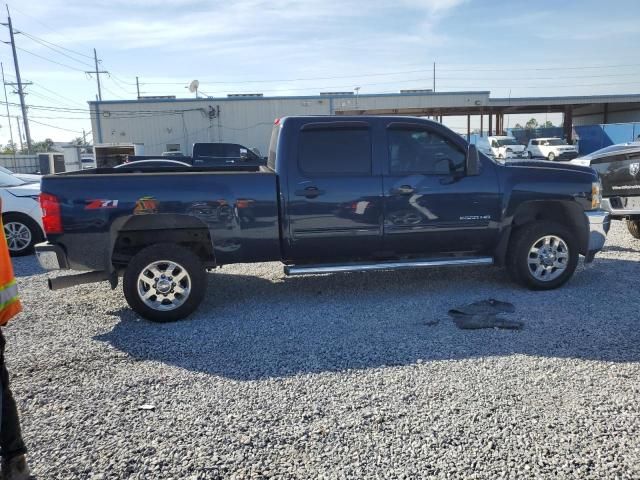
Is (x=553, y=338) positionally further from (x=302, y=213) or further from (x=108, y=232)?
(x=108, y=232)

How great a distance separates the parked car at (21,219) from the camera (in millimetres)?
8609

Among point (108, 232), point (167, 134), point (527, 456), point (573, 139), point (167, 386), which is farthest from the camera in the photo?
point (573, 139)

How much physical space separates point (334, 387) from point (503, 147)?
1492 inches

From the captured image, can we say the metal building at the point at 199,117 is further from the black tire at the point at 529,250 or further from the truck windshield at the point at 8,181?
the black tire at the point at 529,250

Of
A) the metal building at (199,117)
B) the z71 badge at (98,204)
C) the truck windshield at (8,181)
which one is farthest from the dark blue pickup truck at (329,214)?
the metal building at (199,117)

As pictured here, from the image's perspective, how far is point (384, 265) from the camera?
5.51 meters

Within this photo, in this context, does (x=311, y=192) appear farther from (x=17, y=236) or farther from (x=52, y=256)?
(x=17, y=236)

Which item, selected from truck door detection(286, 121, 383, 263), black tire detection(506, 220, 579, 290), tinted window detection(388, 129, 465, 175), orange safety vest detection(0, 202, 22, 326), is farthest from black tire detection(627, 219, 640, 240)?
orange safety vest detection(0, 202, 22, 326)

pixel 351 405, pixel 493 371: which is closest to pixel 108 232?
pixel 351 405

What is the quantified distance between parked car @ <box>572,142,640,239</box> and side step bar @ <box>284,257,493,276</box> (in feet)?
10.9

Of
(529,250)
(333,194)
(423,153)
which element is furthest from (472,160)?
(333,194)

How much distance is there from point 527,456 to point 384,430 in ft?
2.68

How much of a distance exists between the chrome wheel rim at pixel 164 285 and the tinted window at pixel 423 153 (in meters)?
2.60

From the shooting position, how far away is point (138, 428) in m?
3.12
